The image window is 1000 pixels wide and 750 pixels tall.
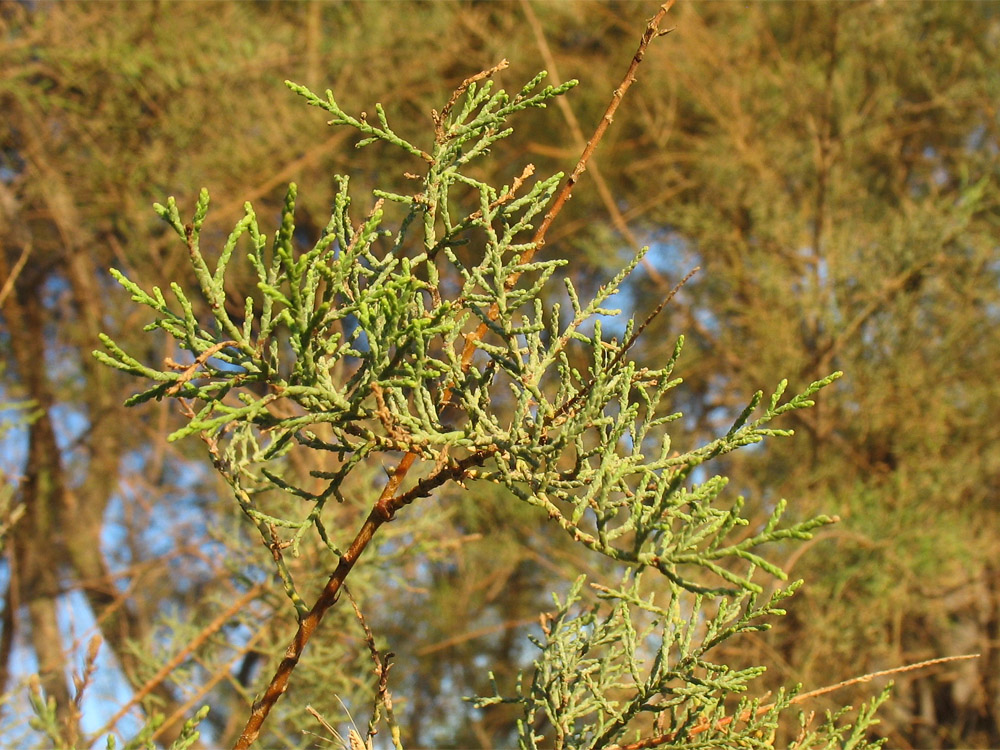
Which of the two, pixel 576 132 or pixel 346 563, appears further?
pixel 576 132

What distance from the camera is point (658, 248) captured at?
450cm

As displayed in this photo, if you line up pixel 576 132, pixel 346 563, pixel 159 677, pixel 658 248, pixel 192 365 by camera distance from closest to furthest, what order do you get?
pixel 192 365 → pixel 346 563 → pixel 159 677 → pixel 576 132 → pixel 658 248

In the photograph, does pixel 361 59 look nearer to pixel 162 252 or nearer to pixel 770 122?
pixel 162 252

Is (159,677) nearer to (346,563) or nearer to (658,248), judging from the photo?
(346,563)

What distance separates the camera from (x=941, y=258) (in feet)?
12.2

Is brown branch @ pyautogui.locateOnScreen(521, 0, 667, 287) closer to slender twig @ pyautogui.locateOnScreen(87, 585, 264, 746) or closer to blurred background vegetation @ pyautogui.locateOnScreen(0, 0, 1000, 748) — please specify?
blurred background vegetation @ pyautogui.locateOnScreen(0, 0, 1000, 748)

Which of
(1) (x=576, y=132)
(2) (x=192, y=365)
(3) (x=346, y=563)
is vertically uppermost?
(1) (x=576, y=132)

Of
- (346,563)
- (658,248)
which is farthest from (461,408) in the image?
(658,248)

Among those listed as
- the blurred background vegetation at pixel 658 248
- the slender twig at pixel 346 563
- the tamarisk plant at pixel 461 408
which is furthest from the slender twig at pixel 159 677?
the blurred background vegetation at pixel 658 248

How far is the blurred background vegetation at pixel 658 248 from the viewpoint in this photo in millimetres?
3666

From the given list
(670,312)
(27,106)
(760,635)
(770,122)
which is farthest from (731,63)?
(27,106)

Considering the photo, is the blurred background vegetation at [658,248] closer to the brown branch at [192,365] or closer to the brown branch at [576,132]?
the brown branch at [576,132]

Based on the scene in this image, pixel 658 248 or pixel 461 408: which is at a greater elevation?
pixel 658 248

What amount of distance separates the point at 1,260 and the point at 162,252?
1287mm
